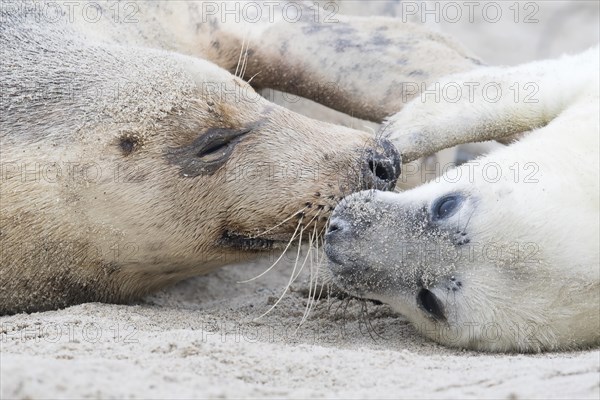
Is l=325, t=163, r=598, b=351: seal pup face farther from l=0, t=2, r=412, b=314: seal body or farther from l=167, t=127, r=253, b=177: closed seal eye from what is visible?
l=167, t=127, r=253, b=177: closed seal eye

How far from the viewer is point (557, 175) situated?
4.17m

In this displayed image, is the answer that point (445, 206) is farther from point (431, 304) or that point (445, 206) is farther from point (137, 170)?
point (137, 170)

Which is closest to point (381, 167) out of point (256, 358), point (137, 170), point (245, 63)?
point (137, 170)

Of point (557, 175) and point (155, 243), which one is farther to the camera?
point (155, 243)

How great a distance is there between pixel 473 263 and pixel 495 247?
11 cm

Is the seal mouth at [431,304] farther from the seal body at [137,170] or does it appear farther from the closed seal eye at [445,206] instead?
the seal body at [137,170]

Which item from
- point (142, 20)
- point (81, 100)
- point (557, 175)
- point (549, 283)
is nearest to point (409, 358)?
point (549, 283)

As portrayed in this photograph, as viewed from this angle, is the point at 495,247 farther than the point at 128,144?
No

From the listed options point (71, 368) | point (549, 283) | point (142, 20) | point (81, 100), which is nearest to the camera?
point (71, 368)

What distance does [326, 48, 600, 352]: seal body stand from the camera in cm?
391

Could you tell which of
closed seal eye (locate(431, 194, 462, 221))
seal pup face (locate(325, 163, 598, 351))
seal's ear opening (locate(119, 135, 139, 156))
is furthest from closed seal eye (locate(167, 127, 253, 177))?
closed seal eye (locate(431, 194, 462, 221))

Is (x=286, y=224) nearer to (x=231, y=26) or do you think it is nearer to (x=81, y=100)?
(x=81, y=100)

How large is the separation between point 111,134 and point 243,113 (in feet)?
2.10

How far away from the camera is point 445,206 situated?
14.0 feet
